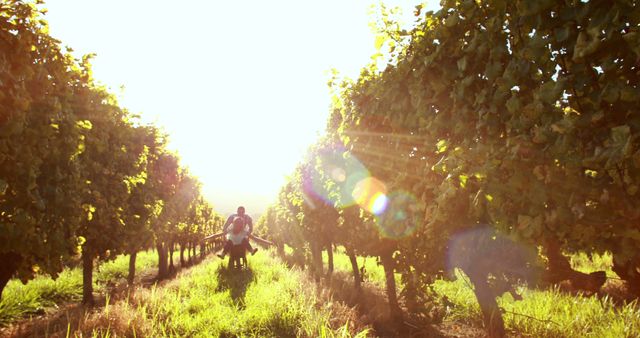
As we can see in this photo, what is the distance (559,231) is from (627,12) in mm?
1556

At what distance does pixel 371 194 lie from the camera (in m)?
6.35

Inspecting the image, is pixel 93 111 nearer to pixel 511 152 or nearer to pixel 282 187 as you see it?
pixel 511 152

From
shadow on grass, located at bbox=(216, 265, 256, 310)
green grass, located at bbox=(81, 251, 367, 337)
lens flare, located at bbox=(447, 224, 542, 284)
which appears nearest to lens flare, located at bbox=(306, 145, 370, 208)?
lens flare, located at bbox=(447, 224, 542, 284)

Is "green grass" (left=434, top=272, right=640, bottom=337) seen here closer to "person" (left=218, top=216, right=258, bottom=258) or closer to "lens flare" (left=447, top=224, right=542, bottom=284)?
"lens flare" (left=447, top=224, right=542, bottom=284)

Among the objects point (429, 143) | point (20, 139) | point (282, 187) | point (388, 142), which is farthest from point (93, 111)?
point (282, 187)

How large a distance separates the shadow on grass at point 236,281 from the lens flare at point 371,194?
13.4ft

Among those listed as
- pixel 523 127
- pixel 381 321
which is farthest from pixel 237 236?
pixel 523 127

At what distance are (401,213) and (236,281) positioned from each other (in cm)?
890

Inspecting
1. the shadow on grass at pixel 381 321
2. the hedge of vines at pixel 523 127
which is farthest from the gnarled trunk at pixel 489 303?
the shadow on grass at pixel 381 321

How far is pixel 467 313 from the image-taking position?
9.81 m

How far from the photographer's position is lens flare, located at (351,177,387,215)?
19.5 feet

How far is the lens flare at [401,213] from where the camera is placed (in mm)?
4796

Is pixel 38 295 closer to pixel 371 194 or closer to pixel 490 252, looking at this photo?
pixel 371 194

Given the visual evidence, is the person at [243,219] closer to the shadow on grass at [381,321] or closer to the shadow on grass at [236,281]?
the shadow on grass at [236,281]
